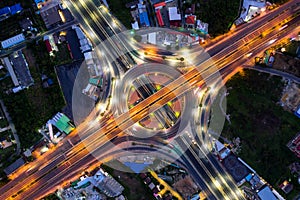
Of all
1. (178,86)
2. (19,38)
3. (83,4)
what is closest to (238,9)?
(178,86)

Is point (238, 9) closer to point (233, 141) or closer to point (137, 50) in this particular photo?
point (137, 50)

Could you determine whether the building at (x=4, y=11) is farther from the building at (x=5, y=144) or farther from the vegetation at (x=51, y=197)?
the vegetation at (x=51, y=197)

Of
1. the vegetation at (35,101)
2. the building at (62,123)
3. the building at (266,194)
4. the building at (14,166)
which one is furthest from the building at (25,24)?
the building at (266,194)

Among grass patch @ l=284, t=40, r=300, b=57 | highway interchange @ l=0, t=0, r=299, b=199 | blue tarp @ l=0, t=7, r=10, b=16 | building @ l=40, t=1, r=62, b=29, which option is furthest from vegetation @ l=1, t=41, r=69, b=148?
grass patch @ l=284, t=40, r=300, b=57

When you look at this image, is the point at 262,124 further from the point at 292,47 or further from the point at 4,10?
the point at 4,10

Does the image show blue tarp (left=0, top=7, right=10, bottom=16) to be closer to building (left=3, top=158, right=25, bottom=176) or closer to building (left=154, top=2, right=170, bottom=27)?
building (left=3, top=158, right=25, bottom=176)

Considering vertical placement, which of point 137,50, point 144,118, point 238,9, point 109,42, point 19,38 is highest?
point 19,38

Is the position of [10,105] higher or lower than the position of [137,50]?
higher
